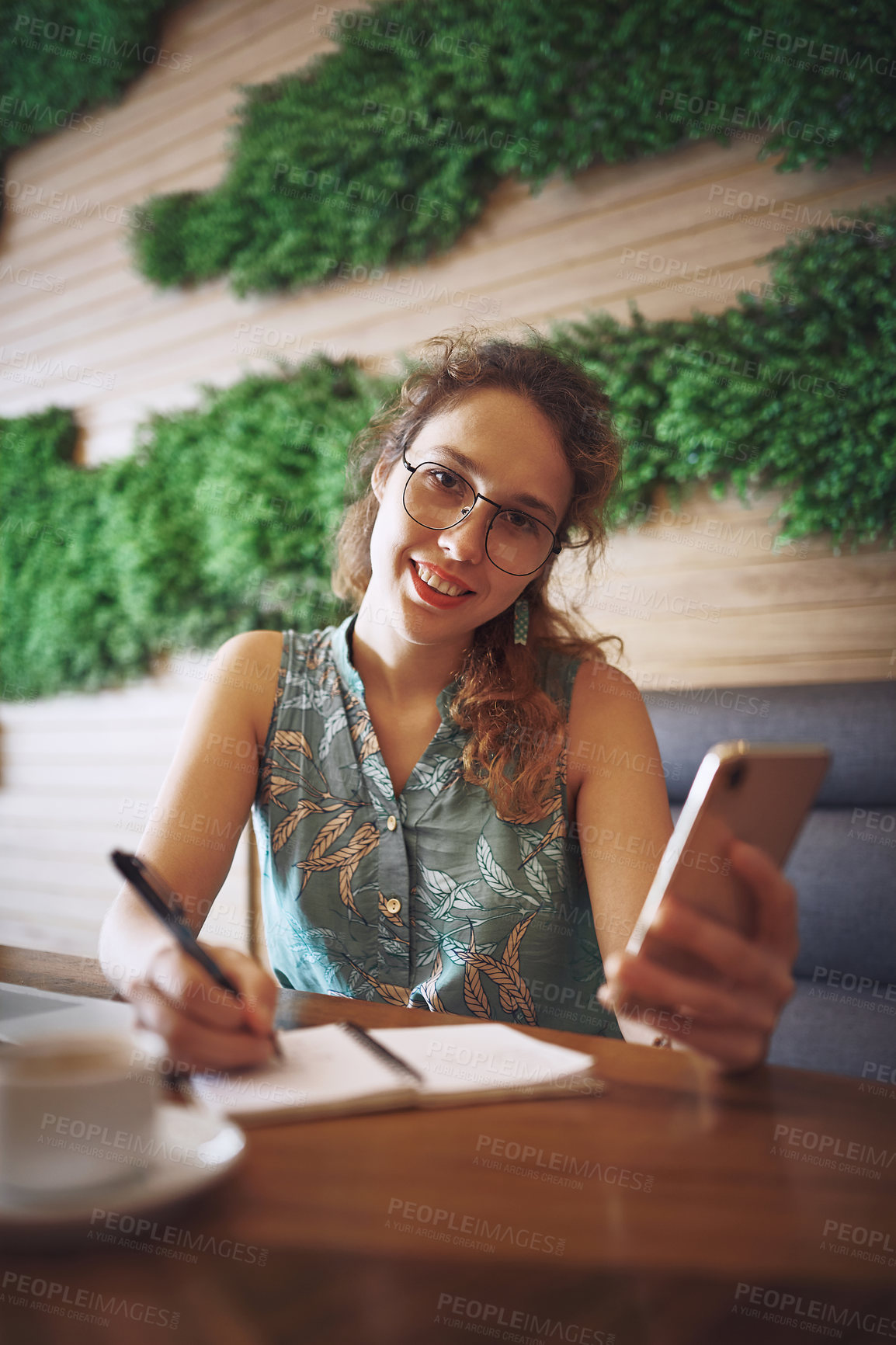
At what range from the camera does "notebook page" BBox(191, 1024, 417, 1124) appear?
0.65 meters

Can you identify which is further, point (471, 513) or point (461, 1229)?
point (471, 513)

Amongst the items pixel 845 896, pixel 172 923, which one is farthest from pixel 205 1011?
pixel 845 896

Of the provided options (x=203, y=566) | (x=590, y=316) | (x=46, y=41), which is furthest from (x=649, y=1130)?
(x=46, y=41)

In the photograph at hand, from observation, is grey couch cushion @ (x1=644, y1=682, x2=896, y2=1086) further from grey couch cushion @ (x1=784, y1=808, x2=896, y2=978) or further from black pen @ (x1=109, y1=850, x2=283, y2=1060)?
black pen @ (x1=109, y1=850, x2=283, y2=1060)

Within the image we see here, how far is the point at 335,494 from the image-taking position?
2.78 m

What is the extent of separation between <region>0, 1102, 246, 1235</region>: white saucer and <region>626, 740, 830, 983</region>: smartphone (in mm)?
327

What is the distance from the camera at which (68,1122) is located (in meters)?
0.49

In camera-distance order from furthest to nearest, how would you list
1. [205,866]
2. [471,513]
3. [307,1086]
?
[471,513]
[205,866]
[307,1086]

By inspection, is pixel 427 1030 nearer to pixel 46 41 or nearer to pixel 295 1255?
pixel 295 1255

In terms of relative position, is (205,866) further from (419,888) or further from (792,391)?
(792,391)

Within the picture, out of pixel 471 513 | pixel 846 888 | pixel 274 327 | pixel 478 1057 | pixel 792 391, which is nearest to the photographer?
pixel 478 1057

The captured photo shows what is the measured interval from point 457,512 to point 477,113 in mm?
1656

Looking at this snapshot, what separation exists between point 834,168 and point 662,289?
1.41 ft

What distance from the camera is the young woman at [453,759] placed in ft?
4.23
